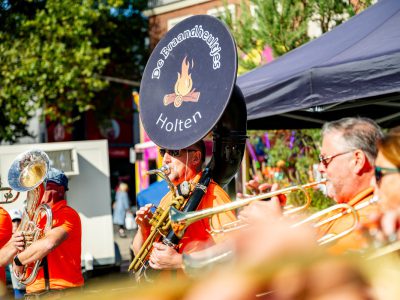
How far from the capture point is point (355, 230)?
1472 mm

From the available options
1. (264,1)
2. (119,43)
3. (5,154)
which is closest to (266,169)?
(264,1)

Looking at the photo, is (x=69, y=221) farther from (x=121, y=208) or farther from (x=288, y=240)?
(x=121, y=208)

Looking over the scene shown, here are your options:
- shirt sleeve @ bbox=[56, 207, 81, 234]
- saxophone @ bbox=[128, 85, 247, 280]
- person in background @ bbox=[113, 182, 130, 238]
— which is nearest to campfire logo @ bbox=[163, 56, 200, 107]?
saxophone @ bbox=[128, 85, 247, 280]

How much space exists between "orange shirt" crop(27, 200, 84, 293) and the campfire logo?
1.20m

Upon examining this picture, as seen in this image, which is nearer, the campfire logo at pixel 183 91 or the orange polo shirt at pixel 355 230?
the orange polo shirt at pixel 355 230

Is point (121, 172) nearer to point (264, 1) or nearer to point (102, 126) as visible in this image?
point (102, 126)

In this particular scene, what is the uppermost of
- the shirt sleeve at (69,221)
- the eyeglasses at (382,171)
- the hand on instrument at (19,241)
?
the eyeglasses at (382,171)

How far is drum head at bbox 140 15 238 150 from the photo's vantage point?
9.11 feet

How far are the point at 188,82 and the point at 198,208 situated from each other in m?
0.61

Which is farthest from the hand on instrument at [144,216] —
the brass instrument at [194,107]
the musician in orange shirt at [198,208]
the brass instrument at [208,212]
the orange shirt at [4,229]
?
the orange shirt at [4,229]

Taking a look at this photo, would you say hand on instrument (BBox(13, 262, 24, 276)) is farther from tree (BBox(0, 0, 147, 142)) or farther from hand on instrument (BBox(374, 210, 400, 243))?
tree (BBox(0, 0, 147, 142))

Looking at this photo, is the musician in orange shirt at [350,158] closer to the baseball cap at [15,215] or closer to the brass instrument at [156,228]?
the brass instrument at [156,228]

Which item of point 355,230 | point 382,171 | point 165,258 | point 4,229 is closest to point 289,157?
point 4,229

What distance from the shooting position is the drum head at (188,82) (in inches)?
109
